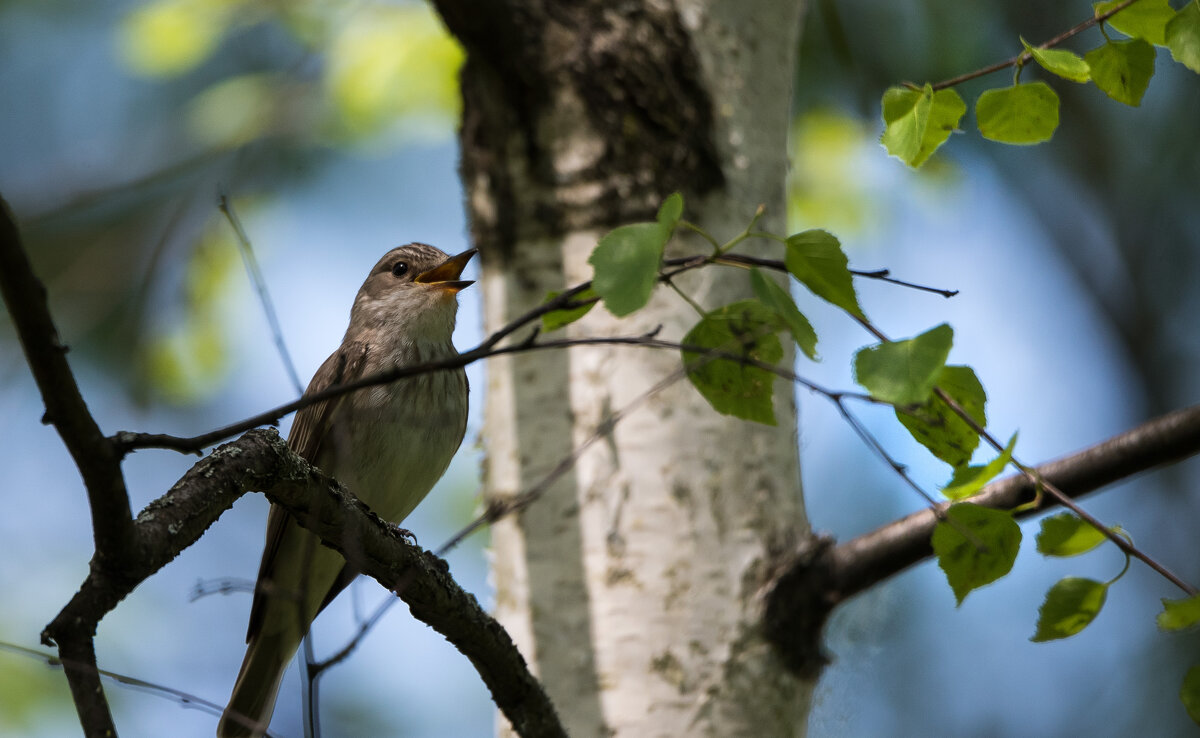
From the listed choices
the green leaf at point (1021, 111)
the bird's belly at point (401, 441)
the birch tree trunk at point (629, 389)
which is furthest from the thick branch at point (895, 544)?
the bird's belly at point (401, 441)

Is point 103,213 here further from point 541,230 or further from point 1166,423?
point 1166,423

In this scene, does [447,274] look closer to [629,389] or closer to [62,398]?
[629,389]

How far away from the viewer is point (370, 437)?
170 inches

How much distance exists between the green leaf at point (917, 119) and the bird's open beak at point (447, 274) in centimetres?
284

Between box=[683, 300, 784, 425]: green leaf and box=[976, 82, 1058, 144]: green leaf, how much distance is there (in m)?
0.62

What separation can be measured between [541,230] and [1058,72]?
2481mm

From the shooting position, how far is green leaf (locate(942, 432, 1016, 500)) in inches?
74.8

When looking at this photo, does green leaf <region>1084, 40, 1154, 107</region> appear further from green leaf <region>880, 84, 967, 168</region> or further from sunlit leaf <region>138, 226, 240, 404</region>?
sunlit leaf <region>138, 226, 240, 404</region>

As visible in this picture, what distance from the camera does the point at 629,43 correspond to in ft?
14.1

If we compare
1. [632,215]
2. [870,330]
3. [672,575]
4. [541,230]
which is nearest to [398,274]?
[541,230]

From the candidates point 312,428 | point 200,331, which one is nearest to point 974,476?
point 312,428

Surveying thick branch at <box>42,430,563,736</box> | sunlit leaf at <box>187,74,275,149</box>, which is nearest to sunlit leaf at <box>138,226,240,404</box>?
sunlit leaf at <box>187,74,275,149</box>

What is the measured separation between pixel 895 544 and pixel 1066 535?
1296 mm

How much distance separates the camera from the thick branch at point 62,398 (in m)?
1.50
